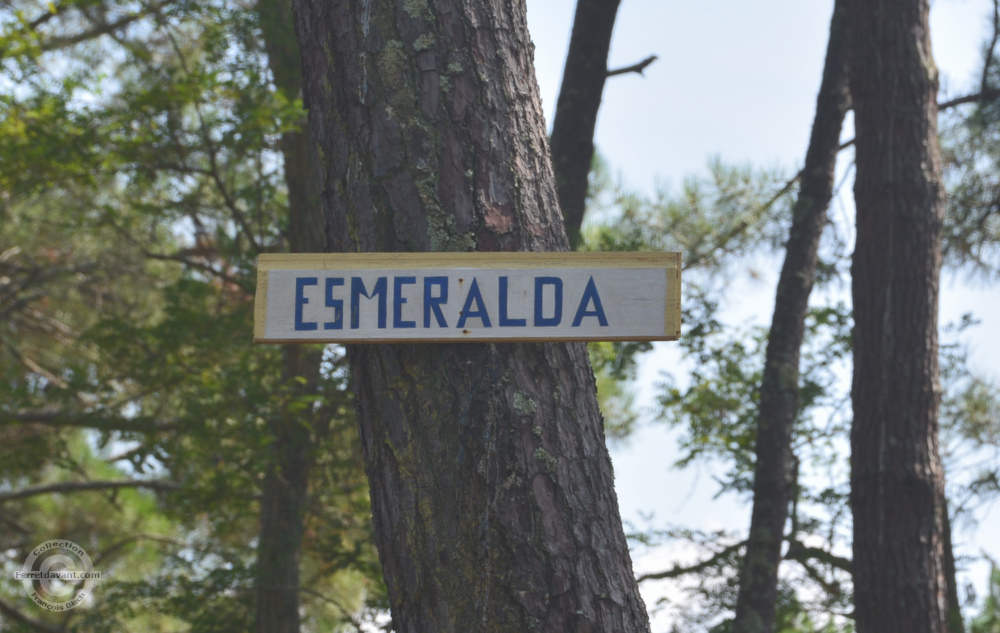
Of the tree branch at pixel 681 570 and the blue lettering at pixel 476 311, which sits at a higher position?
the blue lettering at pixel 476 311

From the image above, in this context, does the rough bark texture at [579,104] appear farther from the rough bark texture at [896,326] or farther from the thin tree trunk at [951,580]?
the thin tree trunk at [951,580]

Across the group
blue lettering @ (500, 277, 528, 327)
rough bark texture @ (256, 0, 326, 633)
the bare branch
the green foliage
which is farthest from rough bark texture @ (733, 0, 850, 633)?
blue lettering @ (500, 277, 528, 327)

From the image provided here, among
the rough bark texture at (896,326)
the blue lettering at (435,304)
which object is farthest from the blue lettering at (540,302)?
the rough bark texture at (896,326)

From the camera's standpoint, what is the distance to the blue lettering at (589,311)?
5.15 ft

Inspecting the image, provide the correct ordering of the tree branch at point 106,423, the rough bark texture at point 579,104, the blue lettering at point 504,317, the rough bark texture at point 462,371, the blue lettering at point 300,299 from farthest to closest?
the tree branch at point 106,423 → the rough bark texture at point 579,104 → the blue lettering at point 300,299 → the blue lettering at point 504,317 → the rough bark texture at point 462,371

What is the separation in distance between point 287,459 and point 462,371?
17.0 ft

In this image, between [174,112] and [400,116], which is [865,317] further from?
[174,112]

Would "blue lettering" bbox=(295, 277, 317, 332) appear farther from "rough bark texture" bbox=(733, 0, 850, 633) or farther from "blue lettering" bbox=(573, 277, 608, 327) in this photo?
"rough bark texture" bbox=(733, 0, 850, 633)

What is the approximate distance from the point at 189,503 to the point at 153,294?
3665 millimetres

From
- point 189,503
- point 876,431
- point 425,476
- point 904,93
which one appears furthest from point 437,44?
point 189,503

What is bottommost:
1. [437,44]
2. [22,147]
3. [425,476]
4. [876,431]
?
[425,476]

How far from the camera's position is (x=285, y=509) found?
6430 mm

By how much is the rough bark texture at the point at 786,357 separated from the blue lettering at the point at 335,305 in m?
3.48

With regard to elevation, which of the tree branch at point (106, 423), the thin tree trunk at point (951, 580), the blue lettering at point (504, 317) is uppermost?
the tree branch at point (106, 423)
